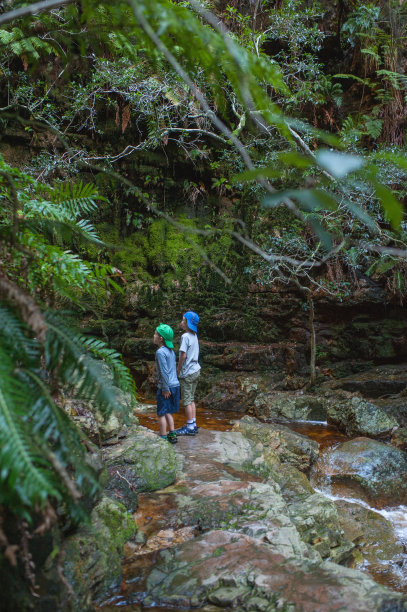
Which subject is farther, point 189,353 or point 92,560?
point 189,353

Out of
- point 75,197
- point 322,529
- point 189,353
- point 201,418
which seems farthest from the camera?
point 201,418

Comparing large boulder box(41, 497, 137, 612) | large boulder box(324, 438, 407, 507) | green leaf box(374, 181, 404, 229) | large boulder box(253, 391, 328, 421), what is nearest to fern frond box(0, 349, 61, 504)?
large boulder box(41, 497, 137, 612)

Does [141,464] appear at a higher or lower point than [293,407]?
higher

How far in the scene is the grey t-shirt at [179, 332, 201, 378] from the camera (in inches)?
213

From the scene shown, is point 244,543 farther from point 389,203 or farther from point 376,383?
point 376,383

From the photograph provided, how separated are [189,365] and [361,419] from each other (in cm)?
375

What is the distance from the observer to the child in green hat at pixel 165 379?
5020 millimetres

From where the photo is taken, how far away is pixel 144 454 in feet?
12.9

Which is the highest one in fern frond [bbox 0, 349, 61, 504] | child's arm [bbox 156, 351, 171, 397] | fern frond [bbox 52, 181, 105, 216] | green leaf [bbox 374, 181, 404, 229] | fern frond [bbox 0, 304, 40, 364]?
fern frond [bbox 52, 181, 105, 216]

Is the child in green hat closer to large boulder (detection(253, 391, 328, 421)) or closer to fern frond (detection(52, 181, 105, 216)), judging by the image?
fern frond (detection(52, 181, 105, 216))

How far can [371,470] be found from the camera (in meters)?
5.77

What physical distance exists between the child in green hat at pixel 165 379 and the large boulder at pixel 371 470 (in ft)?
8.58

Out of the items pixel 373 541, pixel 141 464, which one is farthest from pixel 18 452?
pixel 373 541

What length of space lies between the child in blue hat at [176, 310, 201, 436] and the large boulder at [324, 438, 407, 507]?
2.24 meters
